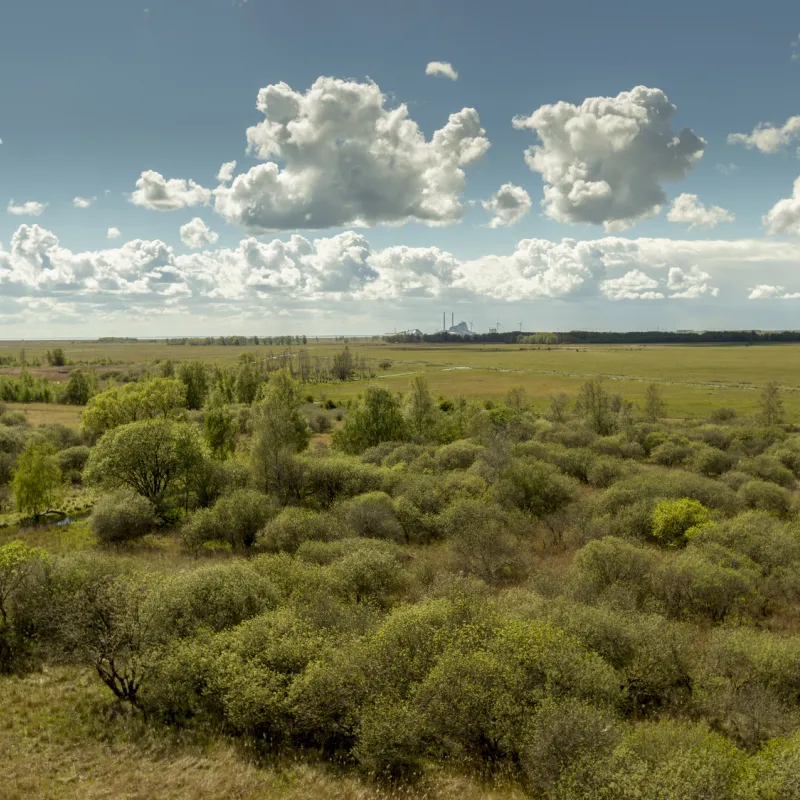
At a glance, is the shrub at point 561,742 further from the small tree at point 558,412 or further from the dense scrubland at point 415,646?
the small tree at point 558,412

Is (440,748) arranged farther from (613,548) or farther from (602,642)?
(613,548)

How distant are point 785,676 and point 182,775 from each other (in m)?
21.5

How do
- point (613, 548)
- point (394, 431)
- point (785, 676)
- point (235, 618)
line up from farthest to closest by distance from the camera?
1. point (394, 431)
2. point (613, 548)
3. point (235, 618)
4. point (785, 676)

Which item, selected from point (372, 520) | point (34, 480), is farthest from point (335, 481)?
point (34, 480)

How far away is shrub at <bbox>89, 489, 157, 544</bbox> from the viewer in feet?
131

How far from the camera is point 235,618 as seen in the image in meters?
23.3

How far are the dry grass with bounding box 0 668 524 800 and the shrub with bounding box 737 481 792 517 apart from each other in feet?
126

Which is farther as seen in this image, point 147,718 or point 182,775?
point 147,718

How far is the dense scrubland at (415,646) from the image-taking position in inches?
631

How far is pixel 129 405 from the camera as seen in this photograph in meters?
65.2

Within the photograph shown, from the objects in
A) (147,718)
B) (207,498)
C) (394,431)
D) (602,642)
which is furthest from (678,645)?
(394,431)

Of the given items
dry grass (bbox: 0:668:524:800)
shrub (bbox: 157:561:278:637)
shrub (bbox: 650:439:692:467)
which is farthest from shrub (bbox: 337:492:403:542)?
shrub (bbox: 650:439:692:467)

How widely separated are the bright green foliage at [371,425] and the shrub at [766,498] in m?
39.6

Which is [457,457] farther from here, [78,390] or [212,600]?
[78,390]
